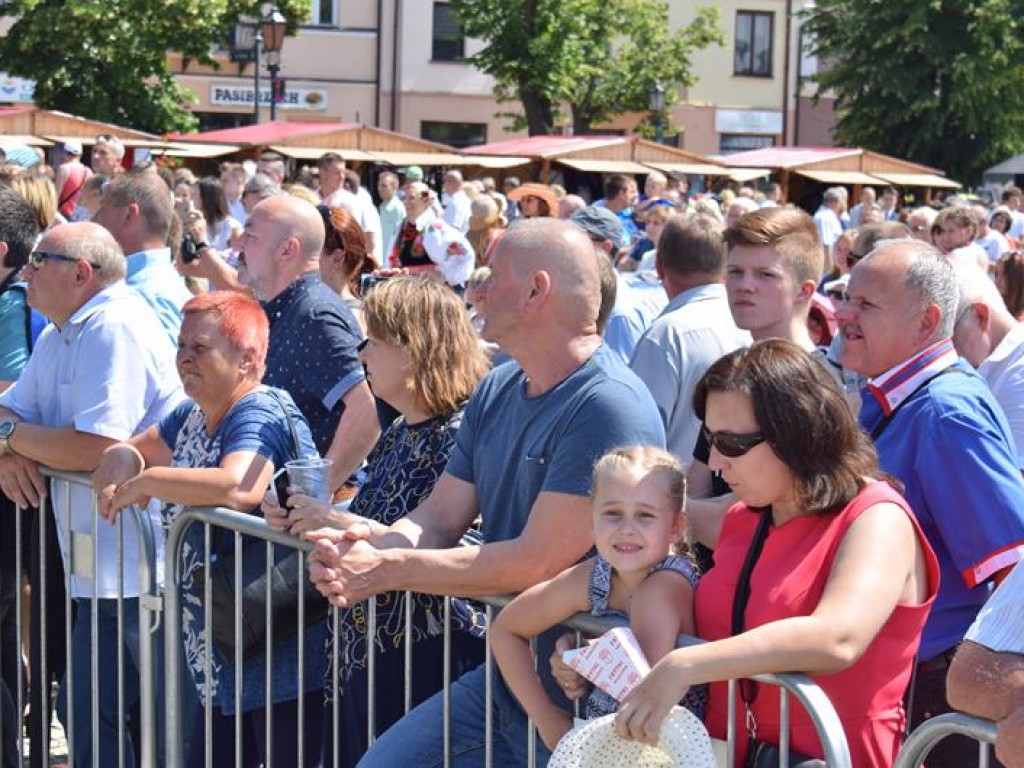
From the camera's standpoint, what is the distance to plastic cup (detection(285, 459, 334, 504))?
3.83 metres

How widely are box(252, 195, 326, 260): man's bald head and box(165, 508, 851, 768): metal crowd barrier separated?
1382mm

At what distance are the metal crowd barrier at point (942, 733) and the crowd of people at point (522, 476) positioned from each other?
0.17 feet

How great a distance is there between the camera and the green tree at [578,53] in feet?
138

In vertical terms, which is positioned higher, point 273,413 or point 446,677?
point 273,413

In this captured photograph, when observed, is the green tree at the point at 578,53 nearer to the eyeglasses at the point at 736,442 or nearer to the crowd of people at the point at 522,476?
the crowd of people at the point at 522,476

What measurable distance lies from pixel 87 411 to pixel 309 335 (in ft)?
2.50

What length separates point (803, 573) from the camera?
123 inches

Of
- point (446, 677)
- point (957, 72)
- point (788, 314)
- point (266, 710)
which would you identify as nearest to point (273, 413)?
A: point (266, 710)

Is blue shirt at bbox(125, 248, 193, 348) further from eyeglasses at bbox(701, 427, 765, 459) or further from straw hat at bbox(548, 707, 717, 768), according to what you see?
straw hat at bbox(548, 707, 717, 768)

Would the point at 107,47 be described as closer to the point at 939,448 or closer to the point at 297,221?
the point at 297,221

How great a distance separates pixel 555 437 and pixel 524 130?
141 feet

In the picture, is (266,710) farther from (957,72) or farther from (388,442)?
(957,72)

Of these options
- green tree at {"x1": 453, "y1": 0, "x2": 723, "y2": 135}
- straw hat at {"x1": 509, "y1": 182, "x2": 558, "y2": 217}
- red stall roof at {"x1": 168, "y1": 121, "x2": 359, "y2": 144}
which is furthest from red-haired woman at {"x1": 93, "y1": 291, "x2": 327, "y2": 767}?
green tree at {"x1": 453, "y1": 0, "x2": 723, "y2": 135}

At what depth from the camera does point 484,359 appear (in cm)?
443
